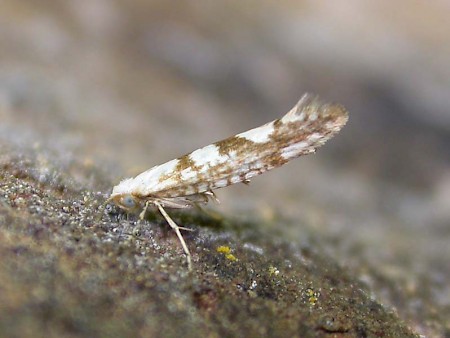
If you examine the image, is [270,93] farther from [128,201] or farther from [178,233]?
[178,233]

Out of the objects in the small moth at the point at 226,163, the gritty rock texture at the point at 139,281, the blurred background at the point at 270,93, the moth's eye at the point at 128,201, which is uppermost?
the blurred background at the point at 270,93

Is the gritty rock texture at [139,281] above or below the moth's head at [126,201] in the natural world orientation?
below

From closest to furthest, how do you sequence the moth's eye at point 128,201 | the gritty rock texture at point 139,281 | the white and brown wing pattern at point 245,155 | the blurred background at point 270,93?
the gritty rock texture at point 139,281, the white and brown wing pattern at point 245,155, the moth's eye at point 128,201, the blurred background at point 270,93

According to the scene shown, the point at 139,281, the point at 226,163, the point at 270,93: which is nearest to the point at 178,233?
the point at 226,163

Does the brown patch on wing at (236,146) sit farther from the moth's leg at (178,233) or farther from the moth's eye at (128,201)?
the moth's eye at (128,201)

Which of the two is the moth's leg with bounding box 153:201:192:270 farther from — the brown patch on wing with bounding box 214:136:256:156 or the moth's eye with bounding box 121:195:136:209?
the brown patch on wing with bounding box 214:136:256:156

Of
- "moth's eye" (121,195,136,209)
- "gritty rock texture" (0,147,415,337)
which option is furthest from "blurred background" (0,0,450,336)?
"moth's eye" (121,195,136,209)

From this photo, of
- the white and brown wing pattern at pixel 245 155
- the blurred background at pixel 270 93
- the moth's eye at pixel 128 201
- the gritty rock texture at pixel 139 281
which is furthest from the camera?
the blurred background at pixel 270 93

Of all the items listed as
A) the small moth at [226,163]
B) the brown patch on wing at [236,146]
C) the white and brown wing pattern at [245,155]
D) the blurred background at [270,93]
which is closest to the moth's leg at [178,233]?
the small moth at [226,163]

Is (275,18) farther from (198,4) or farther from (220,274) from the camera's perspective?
(220,274)
